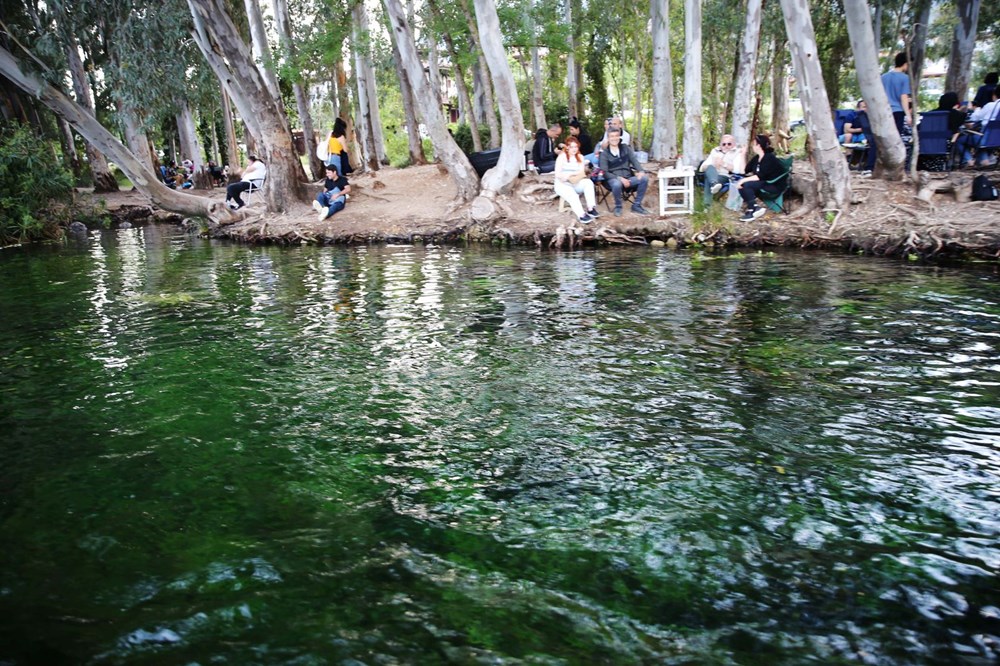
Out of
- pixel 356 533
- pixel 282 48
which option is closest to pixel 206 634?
pixel 356 533

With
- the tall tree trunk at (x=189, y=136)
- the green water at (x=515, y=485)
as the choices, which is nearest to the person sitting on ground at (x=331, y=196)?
the green water at (x=515, y=485)

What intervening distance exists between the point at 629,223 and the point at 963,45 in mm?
10695

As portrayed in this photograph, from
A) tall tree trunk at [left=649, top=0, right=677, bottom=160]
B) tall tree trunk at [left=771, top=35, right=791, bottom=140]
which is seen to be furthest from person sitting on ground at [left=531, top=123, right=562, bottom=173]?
tall tree trunk at [left=771, top=35, right=791, bottom=140]

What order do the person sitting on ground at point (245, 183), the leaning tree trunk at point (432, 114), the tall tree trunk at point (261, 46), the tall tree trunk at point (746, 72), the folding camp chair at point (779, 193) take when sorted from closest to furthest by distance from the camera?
the folding camp chair at point (779, 193) → the leaning tree trunk at point (432, 114) → the tall tree trunk at point (746, 72) → the tall tree trunk at point (261, 46) → the person sitting on ground at point (245, 183)

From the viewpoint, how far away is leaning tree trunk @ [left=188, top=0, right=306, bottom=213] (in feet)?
57.2

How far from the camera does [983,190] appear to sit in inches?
510

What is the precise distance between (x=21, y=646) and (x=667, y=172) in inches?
515

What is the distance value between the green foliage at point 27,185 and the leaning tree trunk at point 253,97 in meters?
5.13

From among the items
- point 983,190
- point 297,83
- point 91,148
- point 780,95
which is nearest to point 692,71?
point 983,190

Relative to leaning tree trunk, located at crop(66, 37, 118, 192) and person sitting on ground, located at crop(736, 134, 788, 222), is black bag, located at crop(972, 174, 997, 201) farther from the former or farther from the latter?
leaning tree trunk, located at crop(66, 37, 118, 192)

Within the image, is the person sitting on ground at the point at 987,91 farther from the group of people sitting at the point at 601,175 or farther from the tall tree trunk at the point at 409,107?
the tall tree trunk at the point at 409,107

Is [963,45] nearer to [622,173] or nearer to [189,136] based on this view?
[622,173]

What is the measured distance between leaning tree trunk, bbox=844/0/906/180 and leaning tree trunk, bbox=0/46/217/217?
14979mm

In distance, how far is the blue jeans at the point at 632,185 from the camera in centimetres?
1516
